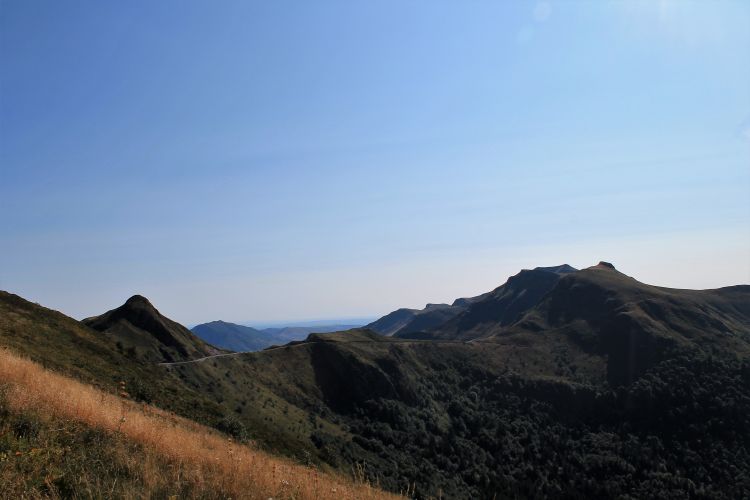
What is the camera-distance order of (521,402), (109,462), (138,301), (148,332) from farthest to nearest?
1. (521,402)
2. (138,301)
3. (148,332)
4. (109,462)

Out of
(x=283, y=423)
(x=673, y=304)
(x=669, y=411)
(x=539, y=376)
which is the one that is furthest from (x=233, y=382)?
(x=673, y=304)

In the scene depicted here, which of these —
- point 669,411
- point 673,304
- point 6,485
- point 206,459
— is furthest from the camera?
point 673,304

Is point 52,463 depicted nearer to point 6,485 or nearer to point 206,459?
point 6,485

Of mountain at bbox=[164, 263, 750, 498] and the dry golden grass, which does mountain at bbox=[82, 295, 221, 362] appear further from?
the dry golden grass

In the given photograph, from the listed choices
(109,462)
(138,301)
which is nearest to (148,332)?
(138,301)

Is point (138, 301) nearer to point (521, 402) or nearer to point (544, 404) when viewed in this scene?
point (521, 402)

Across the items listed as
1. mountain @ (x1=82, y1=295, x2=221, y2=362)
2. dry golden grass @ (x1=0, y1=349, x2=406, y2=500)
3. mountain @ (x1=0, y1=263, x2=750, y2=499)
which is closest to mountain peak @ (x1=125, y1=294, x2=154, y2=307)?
mountain @ (x1=82, y1=295, x2=221, y2=362)

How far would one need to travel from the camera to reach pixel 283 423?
73.9 m

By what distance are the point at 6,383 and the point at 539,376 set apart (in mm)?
136295

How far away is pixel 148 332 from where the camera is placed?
302 feet

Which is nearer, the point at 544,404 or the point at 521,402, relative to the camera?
the point at 544,404

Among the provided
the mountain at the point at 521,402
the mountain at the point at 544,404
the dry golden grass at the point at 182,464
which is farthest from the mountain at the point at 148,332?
the dry golden grass at the point at 182,464

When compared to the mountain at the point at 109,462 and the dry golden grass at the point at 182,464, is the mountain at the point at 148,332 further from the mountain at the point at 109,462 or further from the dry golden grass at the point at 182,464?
the mountain at the point at 109,462

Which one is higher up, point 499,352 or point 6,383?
point 6,383
